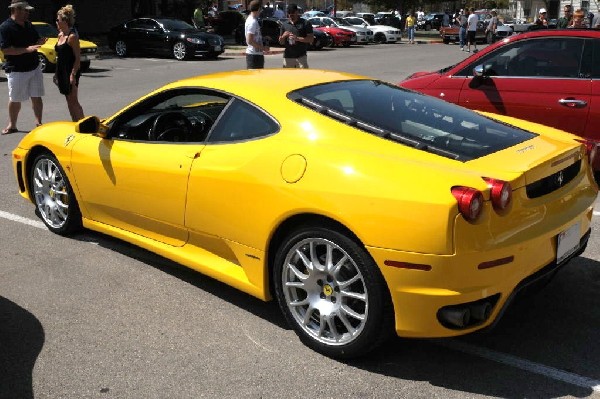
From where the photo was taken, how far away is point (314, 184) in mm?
3322

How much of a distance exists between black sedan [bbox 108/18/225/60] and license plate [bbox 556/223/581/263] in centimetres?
2039

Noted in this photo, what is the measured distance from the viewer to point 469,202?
2922 millimetres

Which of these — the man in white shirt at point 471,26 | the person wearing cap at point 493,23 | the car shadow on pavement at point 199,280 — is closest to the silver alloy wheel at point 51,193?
the car shadow on pavement at point 199,280

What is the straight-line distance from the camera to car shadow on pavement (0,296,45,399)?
10.5ft

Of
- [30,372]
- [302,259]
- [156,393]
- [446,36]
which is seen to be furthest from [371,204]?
[446,36]

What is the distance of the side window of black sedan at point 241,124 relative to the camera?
374cm

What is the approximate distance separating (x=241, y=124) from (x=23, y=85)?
6.81 metres

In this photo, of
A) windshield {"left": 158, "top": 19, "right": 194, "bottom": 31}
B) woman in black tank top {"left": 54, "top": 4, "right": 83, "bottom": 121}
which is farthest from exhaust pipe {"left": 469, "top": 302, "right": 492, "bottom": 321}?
windshield {"left": 158, "top": 19, "right": 194, "bottom": 31}

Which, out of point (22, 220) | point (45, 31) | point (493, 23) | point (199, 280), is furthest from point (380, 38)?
point (199, 280)

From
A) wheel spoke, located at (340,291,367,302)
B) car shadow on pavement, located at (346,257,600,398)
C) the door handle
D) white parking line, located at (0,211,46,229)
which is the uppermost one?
the door handle

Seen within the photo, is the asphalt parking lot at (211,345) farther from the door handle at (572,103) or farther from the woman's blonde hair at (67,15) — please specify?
the woman's blonde hair at (67,15)

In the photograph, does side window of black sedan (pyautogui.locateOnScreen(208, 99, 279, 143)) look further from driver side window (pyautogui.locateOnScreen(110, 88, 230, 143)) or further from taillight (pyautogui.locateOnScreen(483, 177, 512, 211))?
taillight (pyautogui.locateOnScreen(483, 177, 512, 211))

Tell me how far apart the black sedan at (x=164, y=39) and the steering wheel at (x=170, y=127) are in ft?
61.3

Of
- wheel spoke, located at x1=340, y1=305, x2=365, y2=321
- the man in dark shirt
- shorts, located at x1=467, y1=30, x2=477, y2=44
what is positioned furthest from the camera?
shorts, located at x1=467, y1=30, x2=477, y2=44
